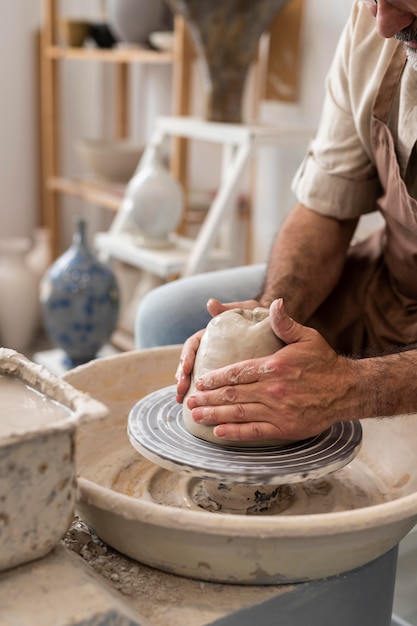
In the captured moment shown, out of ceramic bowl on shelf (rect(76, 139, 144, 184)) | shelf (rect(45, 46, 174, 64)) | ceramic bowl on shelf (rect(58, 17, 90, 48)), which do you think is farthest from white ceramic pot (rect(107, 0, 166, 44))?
ceramic bowl on shelf (rect(76, 139, 144, 184))

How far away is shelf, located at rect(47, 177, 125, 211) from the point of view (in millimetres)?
2856

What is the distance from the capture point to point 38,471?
701mm

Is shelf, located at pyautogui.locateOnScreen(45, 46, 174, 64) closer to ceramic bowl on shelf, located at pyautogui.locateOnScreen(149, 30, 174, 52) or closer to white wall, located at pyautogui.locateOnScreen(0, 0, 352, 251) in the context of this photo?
ceramic bowl on shelf, located at pyautogui.locateOnScreen(149, 30, 174, 52)

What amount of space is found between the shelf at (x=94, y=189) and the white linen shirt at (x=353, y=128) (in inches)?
57.9

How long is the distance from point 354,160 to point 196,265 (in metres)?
0.94

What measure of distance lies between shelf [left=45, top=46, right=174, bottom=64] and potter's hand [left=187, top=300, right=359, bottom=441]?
183cm

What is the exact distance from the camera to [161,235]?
243 cm

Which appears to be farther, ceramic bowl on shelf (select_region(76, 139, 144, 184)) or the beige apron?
ceramic bowl on shelf (select_region(76, 139, 144, 184))

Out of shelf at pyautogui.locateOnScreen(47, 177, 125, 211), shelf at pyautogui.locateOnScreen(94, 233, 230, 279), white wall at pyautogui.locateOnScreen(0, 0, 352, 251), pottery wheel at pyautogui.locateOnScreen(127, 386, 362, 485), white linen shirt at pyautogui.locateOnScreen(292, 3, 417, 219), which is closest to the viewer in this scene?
pottery wheel at pyautogui.locateOnScreen(127, 386, 362, 485)

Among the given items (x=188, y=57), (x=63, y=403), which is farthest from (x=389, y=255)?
(x=188, y=57)

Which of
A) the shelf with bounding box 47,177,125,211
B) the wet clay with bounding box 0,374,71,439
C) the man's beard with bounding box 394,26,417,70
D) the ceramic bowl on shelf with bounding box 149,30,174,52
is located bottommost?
the shelf with bounding box 47,177,125,211

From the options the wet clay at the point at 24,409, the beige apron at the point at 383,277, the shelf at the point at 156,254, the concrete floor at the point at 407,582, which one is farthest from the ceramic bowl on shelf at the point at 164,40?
the wet clay at the point at 24,409

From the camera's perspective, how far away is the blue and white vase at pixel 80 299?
7.86 feet

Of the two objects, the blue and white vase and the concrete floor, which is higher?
the blue and white vase
